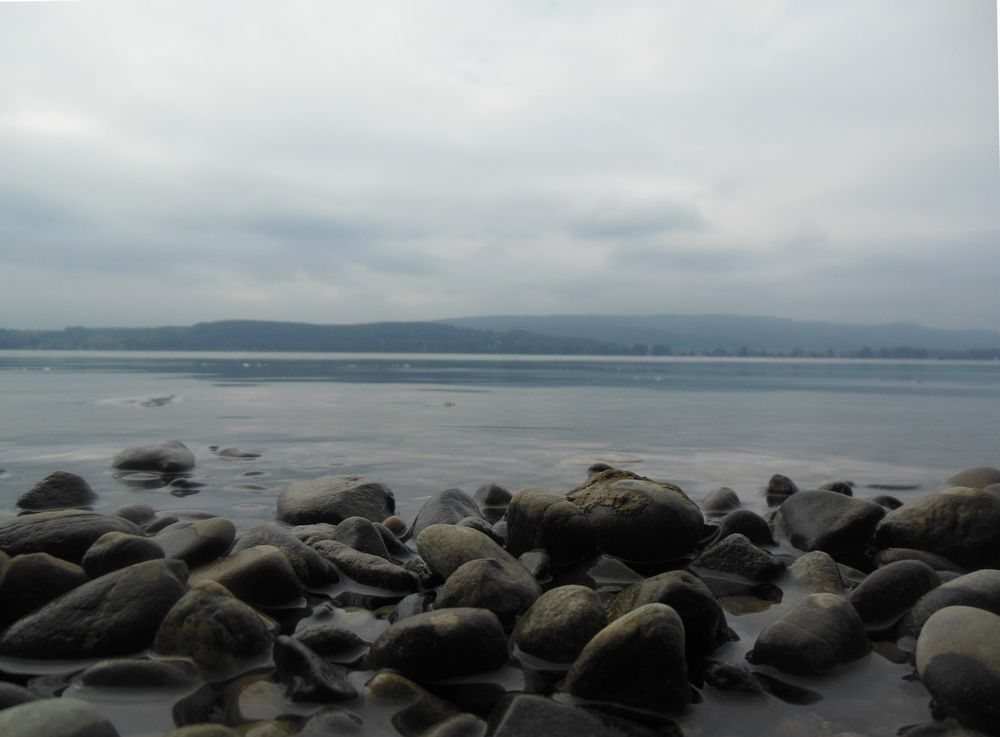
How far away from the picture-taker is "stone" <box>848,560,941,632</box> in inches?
193

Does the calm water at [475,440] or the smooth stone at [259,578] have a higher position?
the smooth stone at [259,578]

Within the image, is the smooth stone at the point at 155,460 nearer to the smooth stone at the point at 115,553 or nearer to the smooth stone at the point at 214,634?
the smooth stone at the point at 115,553

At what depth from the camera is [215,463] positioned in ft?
41.9

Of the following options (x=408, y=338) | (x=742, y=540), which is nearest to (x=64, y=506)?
(x=742, y=540)

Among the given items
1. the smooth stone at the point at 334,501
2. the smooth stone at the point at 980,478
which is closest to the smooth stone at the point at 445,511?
the smooth stone at the point at 334,501

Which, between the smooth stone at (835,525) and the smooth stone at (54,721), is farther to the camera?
the smooth stone at (835,525)

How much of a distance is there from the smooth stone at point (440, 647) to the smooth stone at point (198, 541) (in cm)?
220

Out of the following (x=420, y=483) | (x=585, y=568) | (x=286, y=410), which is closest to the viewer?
(x=585, y=568)

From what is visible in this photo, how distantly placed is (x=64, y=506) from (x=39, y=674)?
5.60 m

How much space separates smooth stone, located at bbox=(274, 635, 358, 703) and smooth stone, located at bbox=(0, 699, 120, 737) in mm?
905

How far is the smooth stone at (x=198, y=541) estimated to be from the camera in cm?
567

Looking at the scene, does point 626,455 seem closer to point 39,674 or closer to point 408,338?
point 39,674

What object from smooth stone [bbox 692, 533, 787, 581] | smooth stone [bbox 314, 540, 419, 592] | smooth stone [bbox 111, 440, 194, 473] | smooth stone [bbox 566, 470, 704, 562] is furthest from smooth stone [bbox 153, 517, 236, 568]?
smooth stone [bbox 111, 440, 194, 473]

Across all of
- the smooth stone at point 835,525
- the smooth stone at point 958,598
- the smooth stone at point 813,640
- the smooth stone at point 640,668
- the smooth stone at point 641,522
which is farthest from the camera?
the smooth stone at point 835,525
